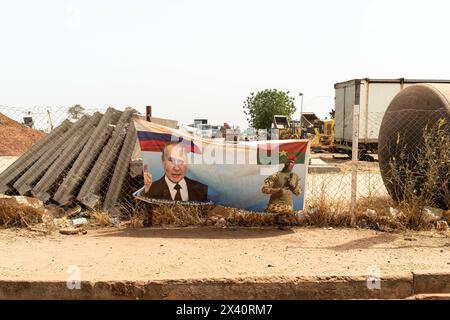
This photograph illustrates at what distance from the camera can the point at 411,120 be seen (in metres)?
7.17

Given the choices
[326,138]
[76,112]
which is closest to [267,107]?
[326,138]

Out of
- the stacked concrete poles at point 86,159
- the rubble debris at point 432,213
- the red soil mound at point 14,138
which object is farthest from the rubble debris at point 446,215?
the red soil mound at point 14,138

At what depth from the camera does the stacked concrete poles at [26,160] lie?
7.24m

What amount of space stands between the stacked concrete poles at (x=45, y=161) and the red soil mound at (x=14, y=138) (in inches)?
715

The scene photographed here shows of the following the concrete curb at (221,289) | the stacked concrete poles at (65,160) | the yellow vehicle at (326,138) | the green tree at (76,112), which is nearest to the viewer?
the concrete curb at (221,289)

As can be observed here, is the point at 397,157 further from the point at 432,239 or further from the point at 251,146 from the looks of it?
the point at 251,146

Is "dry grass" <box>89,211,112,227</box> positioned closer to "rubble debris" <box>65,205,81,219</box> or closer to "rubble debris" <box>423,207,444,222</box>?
"rubble debris" <box>65,205,81,219</box>

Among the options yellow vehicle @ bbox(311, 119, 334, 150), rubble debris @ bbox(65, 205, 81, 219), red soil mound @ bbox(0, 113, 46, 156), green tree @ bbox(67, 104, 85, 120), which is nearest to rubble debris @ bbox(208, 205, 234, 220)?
rubble debris @ bbox(65, 205, 81, 219)

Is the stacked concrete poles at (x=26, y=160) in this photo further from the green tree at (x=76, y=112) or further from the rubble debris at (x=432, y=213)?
the rubble debris at (x=432, y=213)

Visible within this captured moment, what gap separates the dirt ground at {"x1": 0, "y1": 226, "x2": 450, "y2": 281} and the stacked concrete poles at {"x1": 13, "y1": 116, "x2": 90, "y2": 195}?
1198mm

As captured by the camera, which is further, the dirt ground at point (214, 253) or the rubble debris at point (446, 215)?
the rubble debris at point (446, 215)

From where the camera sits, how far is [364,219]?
6.38 meters

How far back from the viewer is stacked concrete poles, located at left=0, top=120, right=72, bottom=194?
724 cm

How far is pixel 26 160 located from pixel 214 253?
428cm
